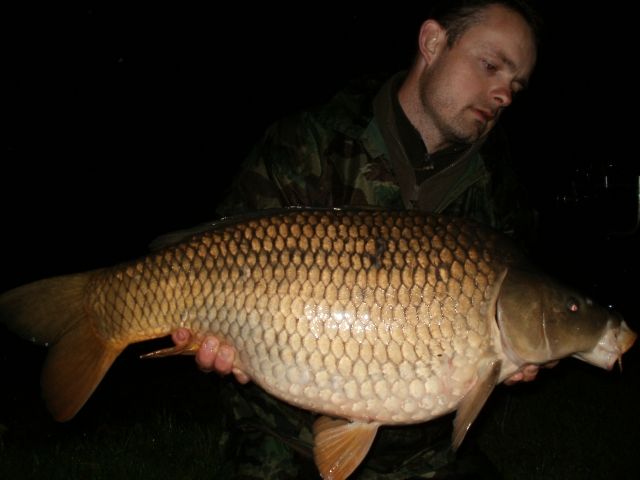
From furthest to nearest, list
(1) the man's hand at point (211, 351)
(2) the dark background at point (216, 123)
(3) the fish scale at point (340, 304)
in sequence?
(2) the dark background at point (216, 123) < (1) the man's hand at point (211, 351) < (3) the fish scale at point (340, 304)

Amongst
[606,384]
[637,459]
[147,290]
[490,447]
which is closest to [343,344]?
[147,290]

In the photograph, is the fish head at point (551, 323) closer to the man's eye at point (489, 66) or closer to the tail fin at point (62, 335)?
the man's eye at point (489, 66)

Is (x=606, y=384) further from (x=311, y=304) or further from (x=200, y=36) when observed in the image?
(x=200, y=36)

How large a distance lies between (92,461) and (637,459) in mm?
2678

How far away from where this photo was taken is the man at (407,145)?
77.2 inches

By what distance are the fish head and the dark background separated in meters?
1.98

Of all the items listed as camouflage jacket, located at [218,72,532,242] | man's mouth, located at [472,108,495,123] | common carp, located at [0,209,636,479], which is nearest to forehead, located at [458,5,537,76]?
man's mouth, located at [472,108,495,123]

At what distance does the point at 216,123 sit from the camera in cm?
1560

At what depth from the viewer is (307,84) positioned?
17391mm

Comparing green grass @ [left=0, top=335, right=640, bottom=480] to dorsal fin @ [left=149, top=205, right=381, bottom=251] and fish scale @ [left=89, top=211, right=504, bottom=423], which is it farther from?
dorsal fin @ [left=149, top=205, right=381, bottom=251]

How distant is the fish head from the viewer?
148 cm

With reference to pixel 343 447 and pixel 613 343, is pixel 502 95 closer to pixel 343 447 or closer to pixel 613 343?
pixel 613 343

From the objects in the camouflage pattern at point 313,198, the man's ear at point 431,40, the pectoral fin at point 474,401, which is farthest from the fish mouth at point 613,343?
the man's ear at point 431,40

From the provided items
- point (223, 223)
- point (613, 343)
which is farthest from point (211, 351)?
point (613, 343)
